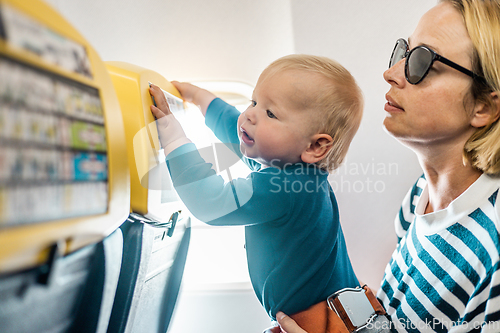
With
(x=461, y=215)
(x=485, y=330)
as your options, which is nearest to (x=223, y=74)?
(x=461, y=215)

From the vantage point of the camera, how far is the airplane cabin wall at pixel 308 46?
1099 mm

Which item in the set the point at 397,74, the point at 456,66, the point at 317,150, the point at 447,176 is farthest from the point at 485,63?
the point at 317,150

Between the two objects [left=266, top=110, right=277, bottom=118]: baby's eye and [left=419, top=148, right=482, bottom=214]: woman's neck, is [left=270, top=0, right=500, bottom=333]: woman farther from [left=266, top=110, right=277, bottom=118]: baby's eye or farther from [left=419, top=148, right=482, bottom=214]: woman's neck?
[left=266, top=110, right=277, bottom=118]: baby's eye

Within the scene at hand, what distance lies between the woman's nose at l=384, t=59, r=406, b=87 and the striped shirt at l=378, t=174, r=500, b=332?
1.09 ft

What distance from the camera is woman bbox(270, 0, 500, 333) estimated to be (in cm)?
79

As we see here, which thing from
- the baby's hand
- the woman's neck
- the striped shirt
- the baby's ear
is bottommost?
the striped shirt

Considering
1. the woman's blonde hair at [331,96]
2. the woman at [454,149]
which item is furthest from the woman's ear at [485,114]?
the woman's blonde hair at [331,96]

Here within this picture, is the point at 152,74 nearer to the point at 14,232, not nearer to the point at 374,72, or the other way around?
the point at 14,232

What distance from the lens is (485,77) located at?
0.78 metres

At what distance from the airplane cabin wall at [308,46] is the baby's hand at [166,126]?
1.52 ft

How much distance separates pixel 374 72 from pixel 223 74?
1.96 feet

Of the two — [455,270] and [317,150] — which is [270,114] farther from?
[455,270]

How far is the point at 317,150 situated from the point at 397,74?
0.30 metres

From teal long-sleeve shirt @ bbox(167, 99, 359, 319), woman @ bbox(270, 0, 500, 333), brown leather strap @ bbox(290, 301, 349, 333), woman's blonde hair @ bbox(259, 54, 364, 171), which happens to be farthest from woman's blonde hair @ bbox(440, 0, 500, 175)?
brown leather strap @ bbox(290, 301, 349, 333)
